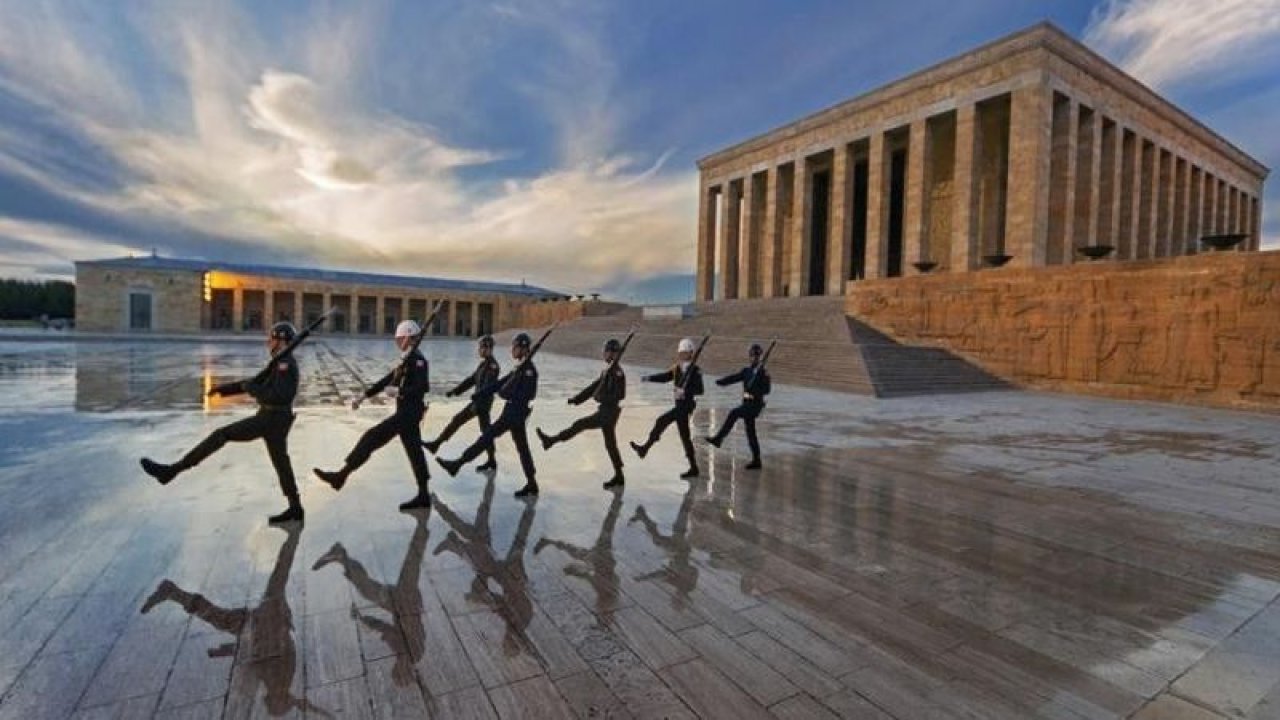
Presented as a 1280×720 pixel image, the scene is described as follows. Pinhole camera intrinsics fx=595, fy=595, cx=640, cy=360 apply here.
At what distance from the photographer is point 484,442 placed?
6031 millimetres

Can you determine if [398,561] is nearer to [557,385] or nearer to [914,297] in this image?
[557,385]

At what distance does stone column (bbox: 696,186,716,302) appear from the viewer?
43.9m

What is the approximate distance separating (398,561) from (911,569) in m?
3.44

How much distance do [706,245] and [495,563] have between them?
41.8 m

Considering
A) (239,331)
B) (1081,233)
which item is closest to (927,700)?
(1081,233)

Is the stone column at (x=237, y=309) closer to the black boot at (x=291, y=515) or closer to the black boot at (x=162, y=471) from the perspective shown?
the black boot at (x=162, y=471)

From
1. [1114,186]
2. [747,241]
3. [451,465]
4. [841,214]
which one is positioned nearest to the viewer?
[451,465]

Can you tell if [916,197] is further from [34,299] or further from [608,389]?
[34,299]

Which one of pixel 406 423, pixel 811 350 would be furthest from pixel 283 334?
pixel 811 350

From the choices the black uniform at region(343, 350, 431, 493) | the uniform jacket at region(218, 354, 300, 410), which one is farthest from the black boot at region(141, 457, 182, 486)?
the black uniform at region(343, 350, 431, 493)

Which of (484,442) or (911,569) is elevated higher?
(484,442)

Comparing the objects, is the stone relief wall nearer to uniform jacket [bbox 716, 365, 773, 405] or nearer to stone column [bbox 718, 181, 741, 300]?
uniform jacket [bbox 716, 365, 773, 405]

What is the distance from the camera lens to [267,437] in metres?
4.62

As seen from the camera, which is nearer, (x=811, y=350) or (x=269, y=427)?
(x=269, y=427)
